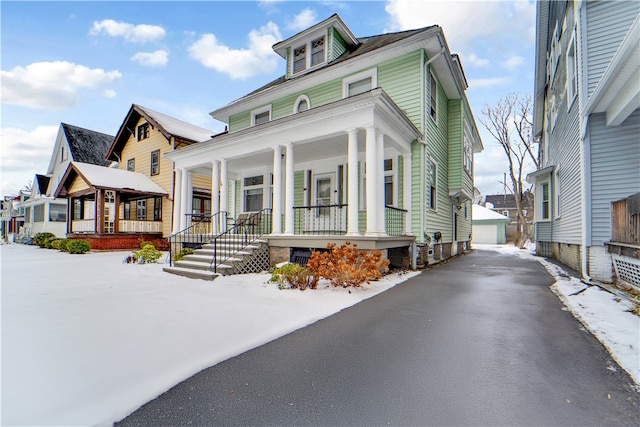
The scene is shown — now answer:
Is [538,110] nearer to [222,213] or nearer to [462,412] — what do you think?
[222,213]

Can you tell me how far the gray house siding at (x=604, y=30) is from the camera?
21.5 ft

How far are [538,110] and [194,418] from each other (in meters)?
19.8

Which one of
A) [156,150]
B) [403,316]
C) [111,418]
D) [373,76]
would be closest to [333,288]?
[403,316]

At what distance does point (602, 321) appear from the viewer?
3.89 m

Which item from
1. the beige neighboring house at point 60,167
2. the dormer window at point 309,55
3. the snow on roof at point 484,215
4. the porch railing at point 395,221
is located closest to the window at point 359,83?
the dormer window at point 309,55

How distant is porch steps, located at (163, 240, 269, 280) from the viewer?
7.23 metres

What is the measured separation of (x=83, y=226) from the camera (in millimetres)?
16219

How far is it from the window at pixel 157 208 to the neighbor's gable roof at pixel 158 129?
3.47 m

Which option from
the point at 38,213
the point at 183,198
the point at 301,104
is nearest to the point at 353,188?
the point at 301,104

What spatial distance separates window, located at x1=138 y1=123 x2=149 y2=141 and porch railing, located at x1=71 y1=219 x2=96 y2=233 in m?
5.73

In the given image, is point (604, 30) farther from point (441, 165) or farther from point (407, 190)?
point (407, 190)

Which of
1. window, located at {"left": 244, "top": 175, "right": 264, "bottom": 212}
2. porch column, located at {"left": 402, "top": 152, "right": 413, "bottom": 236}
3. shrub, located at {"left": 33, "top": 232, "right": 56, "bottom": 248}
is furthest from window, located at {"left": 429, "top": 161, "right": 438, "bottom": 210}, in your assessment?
shrub, located at {"left": 33, "top": 232, "right": 56, "bottom": 248}

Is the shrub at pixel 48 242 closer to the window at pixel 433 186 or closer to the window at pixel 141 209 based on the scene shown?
the window at pixel 141 209

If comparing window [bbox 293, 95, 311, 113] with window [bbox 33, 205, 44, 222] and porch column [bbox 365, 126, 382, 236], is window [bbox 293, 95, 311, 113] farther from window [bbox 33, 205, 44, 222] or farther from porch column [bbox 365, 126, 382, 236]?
window [bbox 33, 205, 44, 222]
